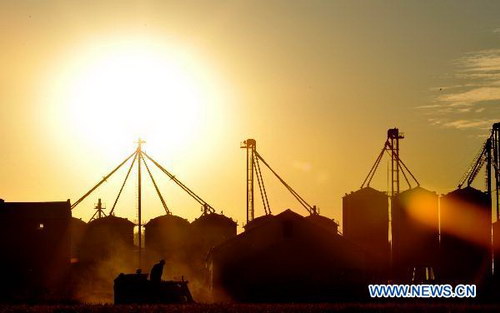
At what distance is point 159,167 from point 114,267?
1475 centimetres

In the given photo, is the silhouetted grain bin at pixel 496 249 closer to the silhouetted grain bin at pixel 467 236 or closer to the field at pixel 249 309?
the silhouetted grain bin at pixel 467 236

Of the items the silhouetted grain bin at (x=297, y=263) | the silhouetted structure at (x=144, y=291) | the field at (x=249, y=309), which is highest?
the silhouetted grain bin at (x=297, y=263)

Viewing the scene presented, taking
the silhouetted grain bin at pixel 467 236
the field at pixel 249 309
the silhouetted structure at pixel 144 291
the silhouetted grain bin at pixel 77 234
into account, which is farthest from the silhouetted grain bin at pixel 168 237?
the field at pixel 249 309

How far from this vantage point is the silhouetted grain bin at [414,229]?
65500 millimetres

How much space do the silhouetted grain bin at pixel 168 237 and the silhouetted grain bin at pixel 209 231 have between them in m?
0.89

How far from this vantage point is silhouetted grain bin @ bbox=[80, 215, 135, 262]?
76438 millimetres

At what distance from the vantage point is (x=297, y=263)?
51.3 m

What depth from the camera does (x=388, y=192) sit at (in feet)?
241

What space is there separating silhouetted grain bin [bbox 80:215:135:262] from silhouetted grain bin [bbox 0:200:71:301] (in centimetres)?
1008

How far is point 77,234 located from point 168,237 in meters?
7.75

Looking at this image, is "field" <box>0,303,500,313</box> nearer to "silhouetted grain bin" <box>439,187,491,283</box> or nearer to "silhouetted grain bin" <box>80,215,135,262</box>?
"silhouetted grain bin" <box>439,187,491,283</box>

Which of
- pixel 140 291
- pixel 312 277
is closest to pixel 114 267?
pixel 312 277

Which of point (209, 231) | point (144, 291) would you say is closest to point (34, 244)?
point (209, 231)

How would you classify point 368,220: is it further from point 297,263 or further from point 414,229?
point 297,263
